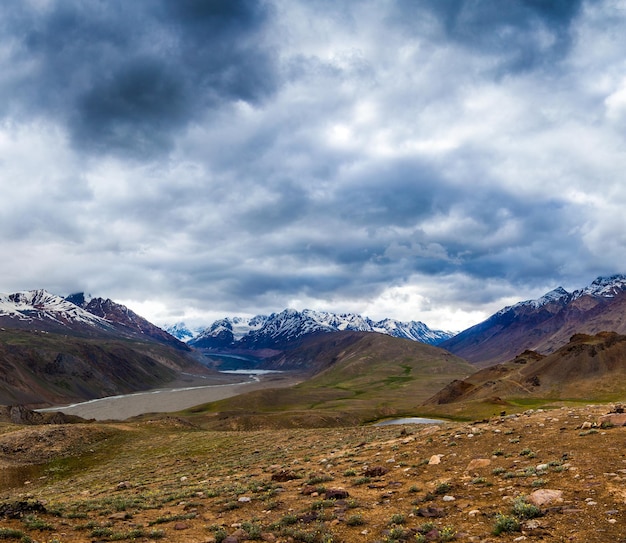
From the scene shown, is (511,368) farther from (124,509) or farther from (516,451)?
(124,509)

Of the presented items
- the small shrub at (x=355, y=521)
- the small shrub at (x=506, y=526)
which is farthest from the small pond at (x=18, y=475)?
the small shrub at (x=506, y=526)

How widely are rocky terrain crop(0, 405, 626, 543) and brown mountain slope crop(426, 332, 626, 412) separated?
10173cm

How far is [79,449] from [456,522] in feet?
169

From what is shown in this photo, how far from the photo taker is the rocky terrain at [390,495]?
12.2 metres

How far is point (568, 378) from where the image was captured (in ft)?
427

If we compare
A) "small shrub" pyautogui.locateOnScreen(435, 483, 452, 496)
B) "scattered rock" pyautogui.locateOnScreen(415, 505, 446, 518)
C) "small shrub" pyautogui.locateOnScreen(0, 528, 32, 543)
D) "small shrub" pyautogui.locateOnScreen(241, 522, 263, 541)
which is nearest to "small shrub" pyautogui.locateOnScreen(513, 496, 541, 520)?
"scattered rock" pyautogui.locateOnScreen(415, 505, 446, 518)

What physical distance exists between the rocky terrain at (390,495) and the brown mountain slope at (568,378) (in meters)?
102

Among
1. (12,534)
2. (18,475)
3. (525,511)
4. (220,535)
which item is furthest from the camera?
(18,475)

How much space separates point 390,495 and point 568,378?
136m

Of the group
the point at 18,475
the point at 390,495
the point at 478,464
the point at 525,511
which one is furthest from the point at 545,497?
the point at 18,475

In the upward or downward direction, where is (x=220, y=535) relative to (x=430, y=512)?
downward

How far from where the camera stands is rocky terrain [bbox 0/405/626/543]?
12203 mm

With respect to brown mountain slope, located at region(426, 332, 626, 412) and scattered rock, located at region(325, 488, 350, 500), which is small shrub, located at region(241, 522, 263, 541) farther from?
brown mountain slope, located at region(426, 332, 626, 412)

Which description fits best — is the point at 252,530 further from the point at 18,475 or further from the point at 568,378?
the point at 568,378
